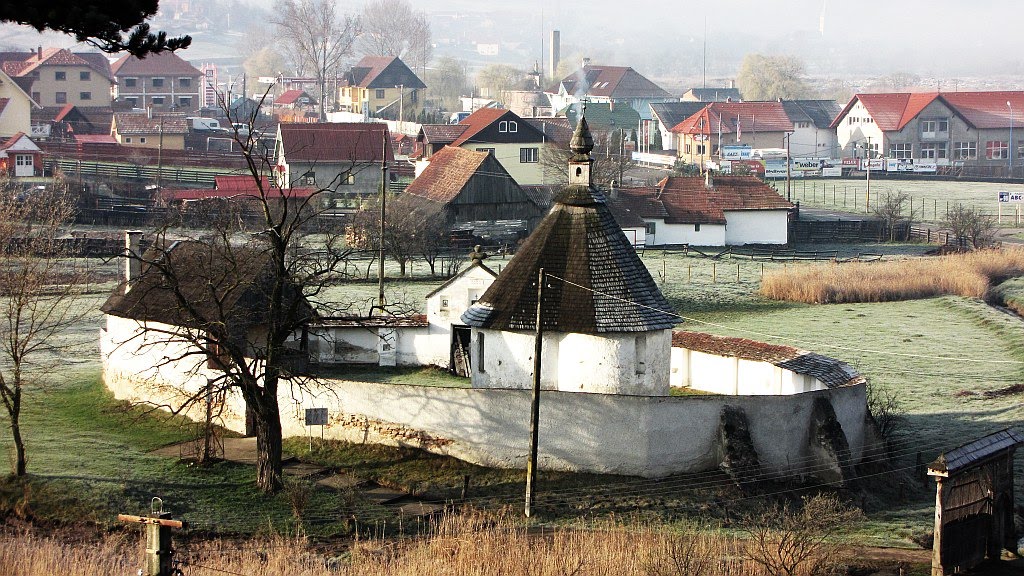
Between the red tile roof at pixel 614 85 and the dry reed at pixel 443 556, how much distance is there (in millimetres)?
114868

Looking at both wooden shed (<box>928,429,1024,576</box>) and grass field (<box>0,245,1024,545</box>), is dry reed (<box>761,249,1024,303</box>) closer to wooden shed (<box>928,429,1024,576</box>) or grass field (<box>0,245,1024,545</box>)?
grass field (<box>0,245,1024,545</box>)

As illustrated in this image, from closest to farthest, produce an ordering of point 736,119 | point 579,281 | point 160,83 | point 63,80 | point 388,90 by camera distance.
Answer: point 579,281 → point 736,119 → point 63,80 → point 388,90 → point 160,83

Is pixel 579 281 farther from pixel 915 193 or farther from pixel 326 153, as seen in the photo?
pixel 915 193

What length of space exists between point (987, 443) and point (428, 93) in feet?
467

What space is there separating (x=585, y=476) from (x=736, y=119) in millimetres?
80413

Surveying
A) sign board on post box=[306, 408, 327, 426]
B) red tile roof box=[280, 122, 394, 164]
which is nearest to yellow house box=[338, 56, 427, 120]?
red tile roof box=[280, 122, 394, 164]

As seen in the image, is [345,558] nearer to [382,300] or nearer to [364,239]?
[382,300]

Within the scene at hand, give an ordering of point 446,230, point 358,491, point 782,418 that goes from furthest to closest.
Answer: point 446,230 < point 782,418 < point 358,491

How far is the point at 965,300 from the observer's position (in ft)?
159

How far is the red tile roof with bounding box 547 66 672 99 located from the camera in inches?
5374

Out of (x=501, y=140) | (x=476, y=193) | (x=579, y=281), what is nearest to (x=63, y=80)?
(x=501, y=140)

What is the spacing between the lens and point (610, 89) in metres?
137

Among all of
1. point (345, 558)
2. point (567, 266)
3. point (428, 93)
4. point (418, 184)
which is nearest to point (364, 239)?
point (418, 184)

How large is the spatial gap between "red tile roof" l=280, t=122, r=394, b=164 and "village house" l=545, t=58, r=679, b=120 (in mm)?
56404
